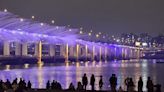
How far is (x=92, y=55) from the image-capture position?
192875mm

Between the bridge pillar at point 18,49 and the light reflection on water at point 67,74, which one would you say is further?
the bridge pillar at point 18,49

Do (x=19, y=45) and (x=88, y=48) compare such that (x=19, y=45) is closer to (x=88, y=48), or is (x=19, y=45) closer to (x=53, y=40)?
(x=53, y=40)

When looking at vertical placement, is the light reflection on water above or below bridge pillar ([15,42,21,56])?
below

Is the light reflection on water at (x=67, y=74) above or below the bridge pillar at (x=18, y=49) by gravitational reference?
below

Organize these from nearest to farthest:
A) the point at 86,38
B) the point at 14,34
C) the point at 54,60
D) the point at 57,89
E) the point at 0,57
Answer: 1. the point at 57,89
2. the point at 14,34
3. the point at 0,57
4. the point at 54,60
5. the point at 86,38

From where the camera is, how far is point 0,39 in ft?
393

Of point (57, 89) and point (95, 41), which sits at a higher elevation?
point (95, 41)

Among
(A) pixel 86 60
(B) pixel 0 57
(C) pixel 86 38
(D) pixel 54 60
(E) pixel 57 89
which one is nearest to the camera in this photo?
(E) pixel 57 89

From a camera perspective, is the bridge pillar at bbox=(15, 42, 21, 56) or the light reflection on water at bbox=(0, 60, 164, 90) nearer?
the light reflection on water at bbox=(0, 60, 164, 90)

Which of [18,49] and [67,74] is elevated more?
[18,49]

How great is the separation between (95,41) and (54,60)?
23038 millimetres

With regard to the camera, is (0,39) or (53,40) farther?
(53,40)

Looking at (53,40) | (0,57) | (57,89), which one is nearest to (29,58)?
(53,40)

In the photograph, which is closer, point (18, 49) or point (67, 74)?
point (67, 74)
